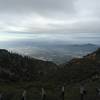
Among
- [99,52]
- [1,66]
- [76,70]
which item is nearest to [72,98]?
[76,70]

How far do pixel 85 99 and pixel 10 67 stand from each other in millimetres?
77802

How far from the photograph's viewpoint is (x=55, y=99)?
26812 millimetres

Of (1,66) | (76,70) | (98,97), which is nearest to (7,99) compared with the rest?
(98,97)

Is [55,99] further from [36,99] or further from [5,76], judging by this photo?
[5,76]

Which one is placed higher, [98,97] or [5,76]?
[98,97]

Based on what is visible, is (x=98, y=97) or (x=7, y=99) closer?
(x=98, y=97)

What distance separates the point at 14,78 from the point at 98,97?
221ft

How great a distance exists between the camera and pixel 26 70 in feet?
359

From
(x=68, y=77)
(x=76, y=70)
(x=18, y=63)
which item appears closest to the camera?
(x=68, y=77)

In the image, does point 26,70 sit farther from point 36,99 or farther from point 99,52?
point 36,99

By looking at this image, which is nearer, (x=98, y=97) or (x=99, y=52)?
(x=98, y=97)

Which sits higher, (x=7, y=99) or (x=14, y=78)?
(x=7, y=99)

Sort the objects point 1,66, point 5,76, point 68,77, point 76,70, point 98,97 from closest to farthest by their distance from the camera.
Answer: point 98,97
point 68,77
point 76,70
point 5,76
point 1,66

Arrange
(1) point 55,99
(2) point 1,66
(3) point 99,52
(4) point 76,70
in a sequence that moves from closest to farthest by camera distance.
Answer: (1) point 55,99 → (4) point 76,70 → (2) point 1,66 → (3) point 99,52
